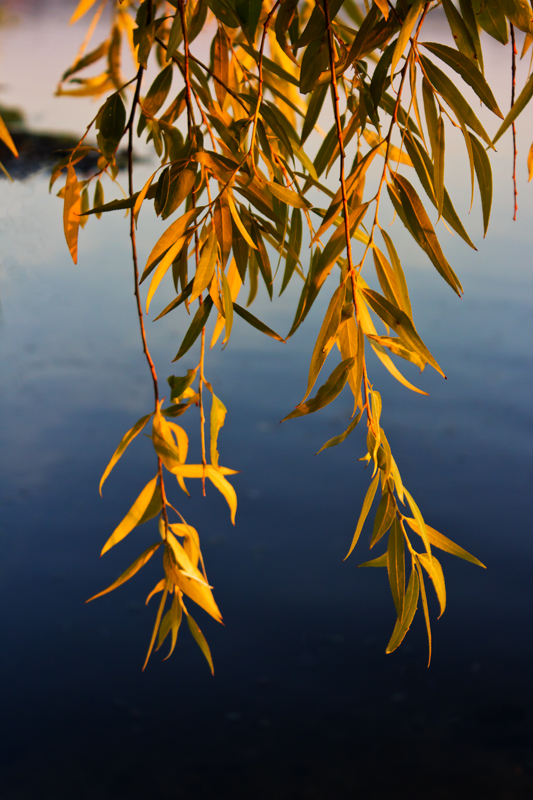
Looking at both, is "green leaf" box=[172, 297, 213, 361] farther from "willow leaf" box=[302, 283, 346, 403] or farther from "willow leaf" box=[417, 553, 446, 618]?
"willow leaf" box=[417, 553, 446, 618]

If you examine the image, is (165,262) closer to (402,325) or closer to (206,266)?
(206,266)

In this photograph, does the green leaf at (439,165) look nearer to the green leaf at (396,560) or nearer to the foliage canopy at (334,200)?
the foliage canopy at (334,200)

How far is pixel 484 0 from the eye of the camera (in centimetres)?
42

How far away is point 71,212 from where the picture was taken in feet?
2.01

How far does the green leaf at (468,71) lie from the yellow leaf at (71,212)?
341 millimetres

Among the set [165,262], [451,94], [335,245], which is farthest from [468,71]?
[165,262]

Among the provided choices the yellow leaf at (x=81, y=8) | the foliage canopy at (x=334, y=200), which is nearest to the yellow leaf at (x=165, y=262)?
the foliage canopy at (x=334, y=200)

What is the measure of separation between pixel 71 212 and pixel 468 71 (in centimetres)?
38

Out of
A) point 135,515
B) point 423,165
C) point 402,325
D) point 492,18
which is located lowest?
point 135,515

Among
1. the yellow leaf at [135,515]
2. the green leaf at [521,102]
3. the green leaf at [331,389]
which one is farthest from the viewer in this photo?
the yellow leaf at [135,515]

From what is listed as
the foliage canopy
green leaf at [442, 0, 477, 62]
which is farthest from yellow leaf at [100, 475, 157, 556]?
green leaf at [442, 0, 477, 62]

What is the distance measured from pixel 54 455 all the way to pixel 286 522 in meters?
0.93

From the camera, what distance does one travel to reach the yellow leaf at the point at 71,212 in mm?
598

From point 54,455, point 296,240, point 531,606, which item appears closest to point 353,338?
point 296,240
